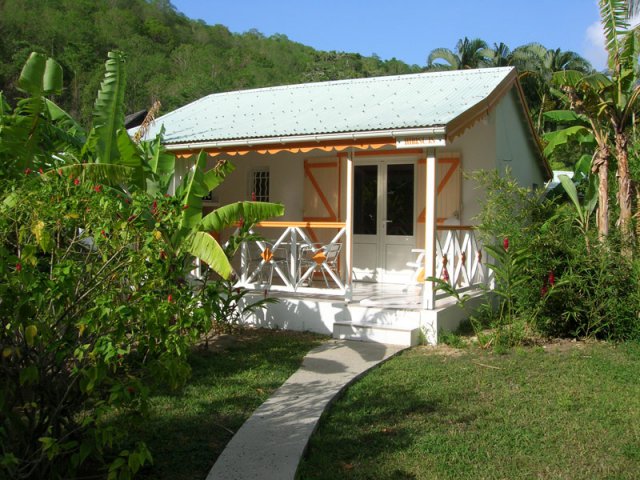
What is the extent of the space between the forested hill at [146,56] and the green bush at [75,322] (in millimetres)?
33601

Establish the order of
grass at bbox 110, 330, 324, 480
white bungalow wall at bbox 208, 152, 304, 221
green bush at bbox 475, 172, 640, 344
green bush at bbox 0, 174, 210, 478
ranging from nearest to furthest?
green bush at bbox 0, 174, 210, 478 < grass at bbox 110, 330, 324, 480 < green bush at bbox 475, 172, 640, 344 < white bungalow wall at bbox 208, 152, 304, 221

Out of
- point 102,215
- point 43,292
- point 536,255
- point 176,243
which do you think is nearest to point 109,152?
point 176,243

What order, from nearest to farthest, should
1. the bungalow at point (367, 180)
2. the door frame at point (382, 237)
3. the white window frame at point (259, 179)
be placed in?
the bungalow at point (367, 180) → the door frame at point (382, 237) → the white window frame at point (259, 179)

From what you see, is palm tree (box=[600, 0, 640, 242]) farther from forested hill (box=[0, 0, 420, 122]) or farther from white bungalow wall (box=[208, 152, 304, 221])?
forested hill (box=[0, 0, 420, 122])

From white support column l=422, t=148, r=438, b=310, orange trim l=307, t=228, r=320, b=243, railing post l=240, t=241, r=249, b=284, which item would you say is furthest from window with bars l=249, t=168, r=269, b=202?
white support column l=422, t=148, r=438, b=310

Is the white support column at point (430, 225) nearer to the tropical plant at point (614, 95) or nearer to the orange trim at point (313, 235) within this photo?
the tropical plant at point (614, 95)

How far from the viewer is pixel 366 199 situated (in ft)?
39.2

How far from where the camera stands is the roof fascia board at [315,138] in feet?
26.9

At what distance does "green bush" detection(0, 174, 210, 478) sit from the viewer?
328 cm

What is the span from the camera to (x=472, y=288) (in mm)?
9945

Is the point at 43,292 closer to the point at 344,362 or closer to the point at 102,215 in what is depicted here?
the point at 102,215

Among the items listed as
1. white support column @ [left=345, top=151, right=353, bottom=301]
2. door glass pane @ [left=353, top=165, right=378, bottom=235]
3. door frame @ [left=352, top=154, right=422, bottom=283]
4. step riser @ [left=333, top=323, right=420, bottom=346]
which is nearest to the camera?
step riser @ [left=333, top=323, right=420, bottom=346]

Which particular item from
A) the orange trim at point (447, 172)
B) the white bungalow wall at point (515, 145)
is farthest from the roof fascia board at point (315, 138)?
the orange trim at point (447, 172)

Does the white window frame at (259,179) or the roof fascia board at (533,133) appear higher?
the roof fascia board at (533,133)
